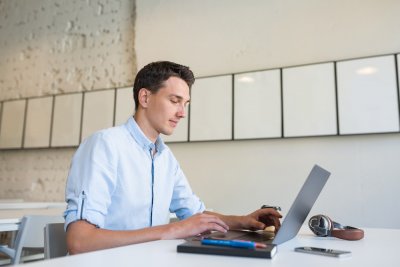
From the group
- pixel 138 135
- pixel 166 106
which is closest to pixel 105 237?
pixel 138 135

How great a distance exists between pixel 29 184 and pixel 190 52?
2.22 metres

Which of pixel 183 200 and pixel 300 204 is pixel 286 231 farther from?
pixel 183 200

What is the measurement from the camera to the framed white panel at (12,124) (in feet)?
13.1

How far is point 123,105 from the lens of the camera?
3.42 metres

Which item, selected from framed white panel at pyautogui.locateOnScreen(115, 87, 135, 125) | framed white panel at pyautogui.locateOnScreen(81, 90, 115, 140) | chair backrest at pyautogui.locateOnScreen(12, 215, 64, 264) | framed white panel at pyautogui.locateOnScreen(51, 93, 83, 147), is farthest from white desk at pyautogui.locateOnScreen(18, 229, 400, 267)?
framed white panel at pyautogui.locateOnScreen(51, 93, 83, 147)

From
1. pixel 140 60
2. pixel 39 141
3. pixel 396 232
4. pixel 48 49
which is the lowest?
pixel 396 232

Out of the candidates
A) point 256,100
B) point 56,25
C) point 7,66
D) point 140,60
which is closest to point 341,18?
point 256,100

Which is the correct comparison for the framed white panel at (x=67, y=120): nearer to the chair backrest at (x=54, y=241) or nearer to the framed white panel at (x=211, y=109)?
the framed white panel at (x=211, y=109)

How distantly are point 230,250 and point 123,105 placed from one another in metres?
2.87

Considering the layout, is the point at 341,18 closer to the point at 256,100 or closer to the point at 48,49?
the point at 256,100

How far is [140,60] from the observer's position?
11.4 ft

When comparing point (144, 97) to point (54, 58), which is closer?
point (144, 97)

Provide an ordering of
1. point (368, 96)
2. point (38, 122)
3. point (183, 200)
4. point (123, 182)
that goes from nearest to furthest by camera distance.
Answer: point (123, 182) < point (183, 200) < point (368, 96) < point (38, 122)

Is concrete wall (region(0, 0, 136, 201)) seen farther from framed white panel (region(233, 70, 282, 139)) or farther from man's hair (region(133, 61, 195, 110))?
man's hair (region(133, 61, 195, 110))
